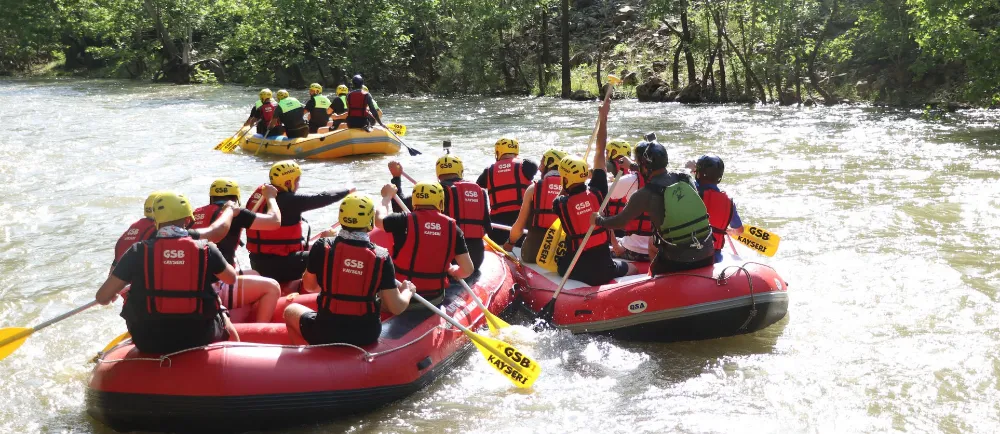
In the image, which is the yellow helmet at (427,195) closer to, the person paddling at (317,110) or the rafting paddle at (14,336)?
the rafting paddle at (14,336)

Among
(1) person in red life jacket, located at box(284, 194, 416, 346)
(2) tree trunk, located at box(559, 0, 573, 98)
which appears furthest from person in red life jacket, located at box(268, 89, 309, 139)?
(2) tree trunk, located at box(559, 0, 573, 98)

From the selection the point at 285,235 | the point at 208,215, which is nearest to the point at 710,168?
the point at 285,235

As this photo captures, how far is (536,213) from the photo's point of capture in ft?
22.2

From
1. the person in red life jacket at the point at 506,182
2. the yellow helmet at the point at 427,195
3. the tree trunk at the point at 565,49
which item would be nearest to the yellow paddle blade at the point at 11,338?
the yellow helmet at the point at 427,195

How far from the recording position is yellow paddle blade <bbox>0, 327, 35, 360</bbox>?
4.86 meters

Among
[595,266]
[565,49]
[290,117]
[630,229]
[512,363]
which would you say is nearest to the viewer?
[512,363]

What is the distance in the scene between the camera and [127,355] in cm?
467

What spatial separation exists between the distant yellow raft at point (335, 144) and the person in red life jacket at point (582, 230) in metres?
8.43

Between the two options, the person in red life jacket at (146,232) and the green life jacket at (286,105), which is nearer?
the person in red life jacket at (146,232)

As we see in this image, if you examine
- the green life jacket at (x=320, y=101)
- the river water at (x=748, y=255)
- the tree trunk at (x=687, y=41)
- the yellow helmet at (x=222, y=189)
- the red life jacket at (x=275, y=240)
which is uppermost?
the tree trunk at (x=687, y=41)

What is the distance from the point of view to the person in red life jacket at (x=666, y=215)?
5785 mm

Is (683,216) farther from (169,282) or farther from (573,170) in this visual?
(169,282)

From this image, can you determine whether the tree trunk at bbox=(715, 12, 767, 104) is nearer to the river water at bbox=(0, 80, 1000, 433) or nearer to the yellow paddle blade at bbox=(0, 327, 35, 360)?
the river water at bbox=(0, 80, 1000, 433)

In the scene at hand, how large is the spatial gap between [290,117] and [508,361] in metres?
10.1
